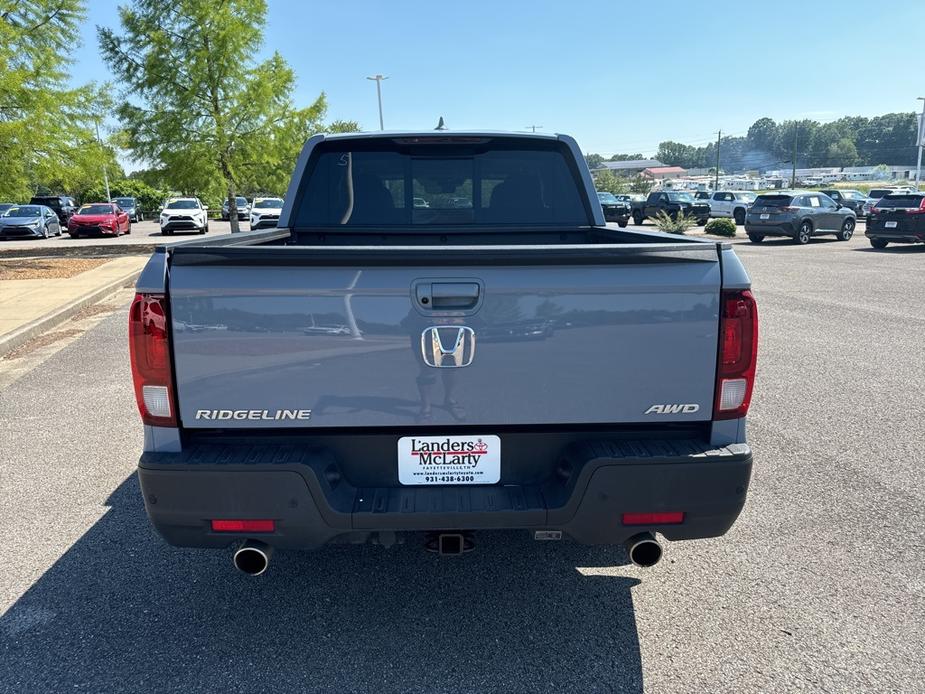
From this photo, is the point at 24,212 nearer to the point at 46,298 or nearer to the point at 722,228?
the point at 46,298

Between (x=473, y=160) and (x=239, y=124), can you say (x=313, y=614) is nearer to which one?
(x=473, y=160)

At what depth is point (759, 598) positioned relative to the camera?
326 cm

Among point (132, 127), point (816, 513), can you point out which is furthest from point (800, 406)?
point (132, 127)

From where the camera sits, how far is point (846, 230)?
2573 cm

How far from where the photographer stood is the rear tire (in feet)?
83.7

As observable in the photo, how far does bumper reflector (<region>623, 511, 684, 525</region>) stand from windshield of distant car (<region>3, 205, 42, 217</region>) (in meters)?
35.3

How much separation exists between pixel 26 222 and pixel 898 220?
3358cm

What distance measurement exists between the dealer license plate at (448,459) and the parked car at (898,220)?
908 inches

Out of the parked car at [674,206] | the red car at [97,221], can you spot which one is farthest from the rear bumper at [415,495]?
the red car at [97,221]

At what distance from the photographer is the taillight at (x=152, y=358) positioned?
251cm

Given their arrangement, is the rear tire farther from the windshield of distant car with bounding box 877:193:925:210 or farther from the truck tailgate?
the truck tailgate

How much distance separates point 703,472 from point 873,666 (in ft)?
3.52

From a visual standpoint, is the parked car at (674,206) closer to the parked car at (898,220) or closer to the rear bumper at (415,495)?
the parked car at (898,220)

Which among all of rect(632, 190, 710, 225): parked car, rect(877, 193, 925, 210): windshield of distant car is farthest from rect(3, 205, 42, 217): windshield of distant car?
rect(877, 193, 925, 210): windshield of distant car
